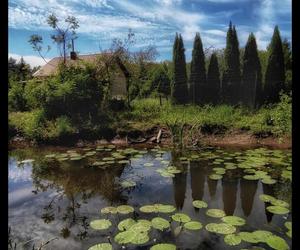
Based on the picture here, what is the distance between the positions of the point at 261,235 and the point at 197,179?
8.78ft

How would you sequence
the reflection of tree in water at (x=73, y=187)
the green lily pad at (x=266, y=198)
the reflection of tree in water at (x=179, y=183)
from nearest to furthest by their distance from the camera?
the reflection of tree in water at (x=73, y=187) → the green lily pad at (x=266, y=198) → the reflection of tree in water at (x=179, y=183)

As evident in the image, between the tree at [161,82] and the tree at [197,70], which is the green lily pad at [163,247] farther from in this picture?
the tree at [161,82]

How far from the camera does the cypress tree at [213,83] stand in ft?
51.2

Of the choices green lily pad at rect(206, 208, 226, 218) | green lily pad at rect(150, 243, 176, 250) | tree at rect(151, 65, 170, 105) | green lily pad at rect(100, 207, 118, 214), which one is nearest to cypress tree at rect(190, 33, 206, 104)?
tree at rect(151, 65, 170, 105)

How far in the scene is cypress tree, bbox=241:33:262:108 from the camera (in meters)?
14.8

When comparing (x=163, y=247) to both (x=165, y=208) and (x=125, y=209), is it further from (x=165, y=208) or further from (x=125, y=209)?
(x=125, y=209)

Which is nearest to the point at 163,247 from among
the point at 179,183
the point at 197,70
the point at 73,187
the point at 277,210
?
the point at 277,210

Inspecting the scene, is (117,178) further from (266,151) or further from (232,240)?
(266,151)

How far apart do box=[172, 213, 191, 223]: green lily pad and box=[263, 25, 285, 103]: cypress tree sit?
11681mm

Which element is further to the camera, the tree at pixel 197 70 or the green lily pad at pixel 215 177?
the tree at pixel 197 70

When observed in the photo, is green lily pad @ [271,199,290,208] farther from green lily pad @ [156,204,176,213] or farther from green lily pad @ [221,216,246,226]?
green lily pad @ [156,204,176,213]

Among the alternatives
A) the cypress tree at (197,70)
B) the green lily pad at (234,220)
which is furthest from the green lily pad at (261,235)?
the cypress tree at (197,70)

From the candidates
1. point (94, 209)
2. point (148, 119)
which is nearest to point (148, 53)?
point (148, 119)

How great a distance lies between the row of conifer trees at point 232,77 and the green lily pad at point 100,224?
11.8m
